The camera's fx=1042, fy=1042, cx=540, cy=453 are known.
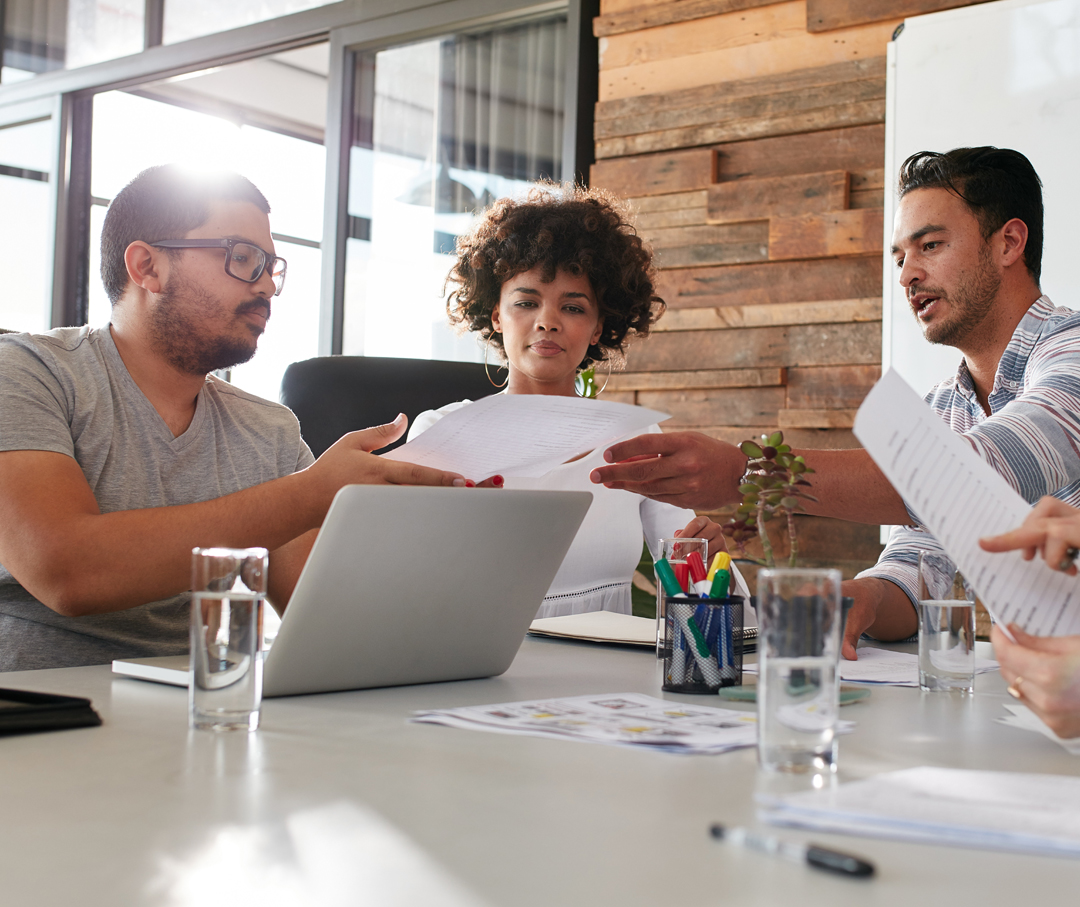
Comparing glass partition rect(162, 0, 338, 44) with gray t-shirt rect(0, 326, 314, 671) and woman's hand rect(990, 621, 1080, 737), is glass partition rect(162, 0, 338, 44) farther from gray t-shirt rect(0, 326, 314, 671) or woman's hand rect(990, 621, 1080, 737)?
woman's hand rect(990, 621, 1080, 737)

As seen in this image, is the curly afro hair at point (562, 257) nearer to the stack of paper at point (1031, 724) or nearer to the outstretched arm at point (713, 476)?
the outstretched arm at point (713, 476)

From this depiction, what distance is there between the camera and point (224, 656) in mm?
706

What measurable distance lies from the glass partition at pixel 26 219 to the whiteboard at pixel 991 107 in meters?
3.47

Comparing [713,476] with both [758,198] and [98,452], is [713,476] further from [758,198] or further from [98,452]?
[758,198]

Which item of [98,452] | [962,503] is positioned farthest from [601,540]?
[962,503]

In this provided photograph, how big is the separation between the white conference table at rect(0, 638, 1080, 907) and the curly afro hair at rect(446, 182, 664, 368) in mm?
1388

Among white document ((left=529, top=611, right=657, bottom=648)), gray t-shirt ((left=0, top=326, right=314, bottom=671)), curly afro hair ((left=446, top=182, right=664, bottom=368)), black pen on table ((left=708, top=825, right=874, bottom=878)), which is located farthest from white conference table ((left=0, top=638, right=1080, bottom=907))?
curly afro hair ((left=446, top=182, right=664, bottom=368))

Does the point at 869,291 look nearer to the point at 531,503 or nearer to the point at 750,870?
the point at 531,503

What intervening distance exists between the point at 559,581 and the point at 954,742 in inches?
43.3

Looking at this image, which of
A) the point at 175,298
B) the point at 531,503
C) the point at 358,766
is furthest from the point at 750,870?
the point at 175,298

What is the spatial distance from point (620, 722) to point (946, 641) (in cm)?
36

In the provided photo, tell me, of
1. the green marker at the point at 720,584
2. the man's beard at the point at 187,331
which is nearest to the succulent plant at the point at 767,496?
the green marker at the point at 720,584

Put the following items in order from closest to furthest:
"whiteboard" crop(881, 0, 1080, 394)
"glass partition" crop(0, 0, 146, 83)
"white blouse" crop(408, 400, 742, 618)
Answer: "white blouse" crop(408, 400, 742, 618)
"whiteboard" crop(881, 0, 1080, 394)
"glass partition" crop(0, 0, 146, 83)

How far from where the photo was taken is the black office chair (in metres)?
1.87
